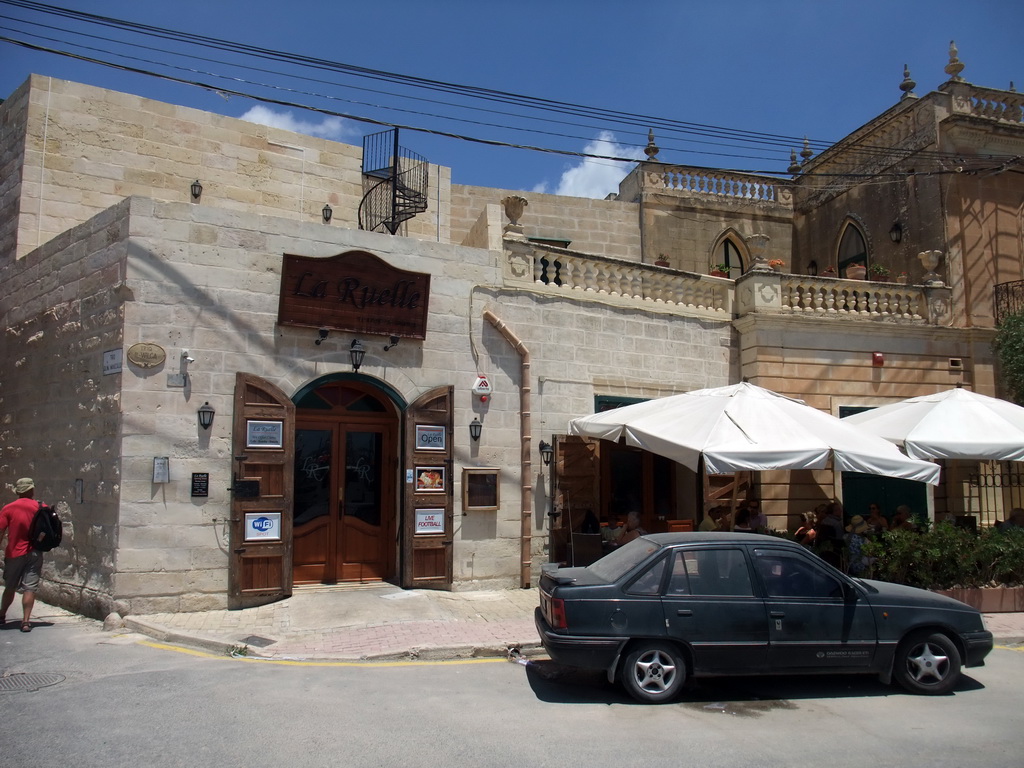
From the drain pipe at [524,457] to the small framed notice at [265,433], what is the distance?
3613mm

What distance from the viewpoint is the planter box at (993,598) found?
408 inches

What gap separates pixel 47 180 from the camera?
1213 centimetres

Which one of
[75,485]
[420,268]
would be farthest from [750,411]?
[75,485]

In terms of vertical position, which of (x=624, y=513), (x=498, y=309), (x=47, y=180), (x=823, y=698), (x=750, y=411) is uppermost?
(x=47, y=180)

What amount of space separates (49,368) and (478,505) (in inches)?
256

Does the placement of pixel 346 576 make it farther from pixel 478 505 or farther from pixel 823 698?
pixel 823 698

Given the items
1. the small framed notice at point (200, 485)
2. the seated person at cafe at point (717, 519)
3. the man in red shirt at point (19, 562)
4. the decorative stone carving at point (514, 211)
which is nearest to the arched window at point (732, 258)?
the decorative stone carving at point (514, 211)

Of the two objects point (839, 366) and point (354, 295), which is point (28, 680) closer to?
point (354, 295)

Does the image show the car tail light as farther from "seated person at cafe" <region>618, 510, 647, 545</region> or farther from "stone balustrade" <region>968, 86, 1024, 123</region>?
"stone balustrade" <region>968, 86, 1024, 123</region>

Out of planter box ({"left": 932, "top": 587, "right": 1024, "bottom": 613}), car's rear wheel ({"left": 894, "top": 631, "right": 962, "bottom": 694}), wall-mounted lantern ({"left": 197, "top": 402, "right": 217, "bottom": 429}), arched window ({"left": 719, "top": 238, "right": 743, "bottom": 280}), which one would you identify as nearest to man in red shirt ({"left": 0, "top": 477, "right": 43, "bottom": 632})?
wall-mounted lantern ({"left": 197, "top": 402, "right": 217, "bottom": 429})

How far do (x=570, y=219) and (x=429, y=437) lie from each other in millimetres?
8031

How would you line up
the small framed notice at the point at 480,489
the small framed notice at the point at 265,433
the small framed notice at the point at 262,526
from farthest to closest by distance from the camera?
the small framed notice at the point at 480,489 → the small framed notice at the point at 265,433 → the small framed notice at the point at 262,526

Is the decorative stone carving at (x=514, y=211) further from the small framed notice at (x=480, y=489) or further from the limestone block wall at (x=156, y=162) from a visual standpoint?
the small framed notice at (x=480, y=489)

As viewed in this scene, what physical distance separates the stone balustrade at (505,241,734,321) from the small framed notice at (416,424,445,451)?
2.74 metres
